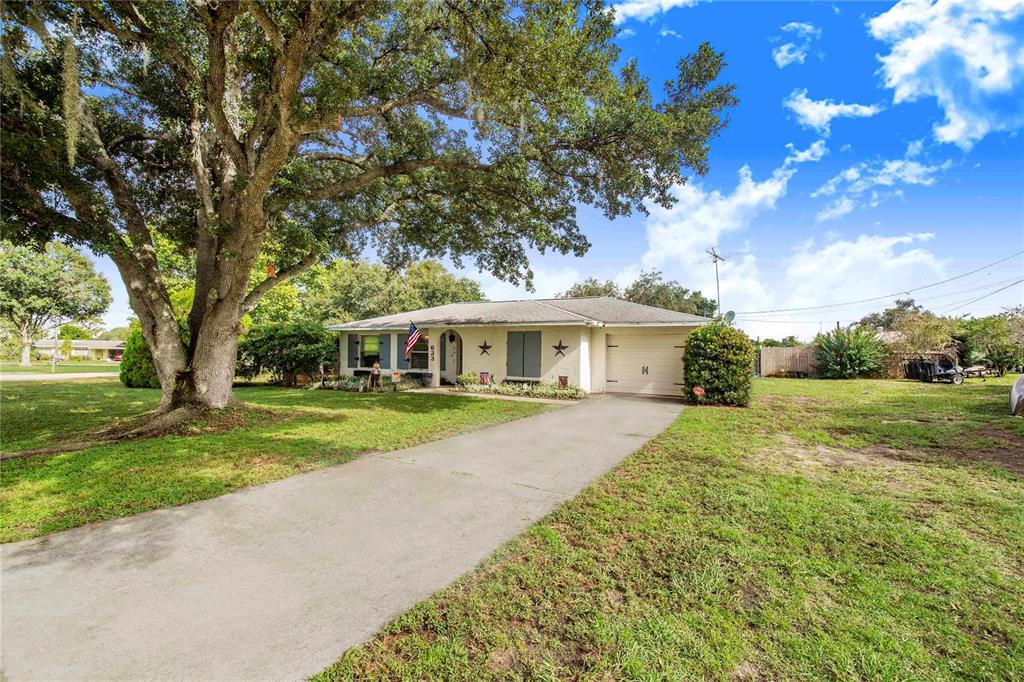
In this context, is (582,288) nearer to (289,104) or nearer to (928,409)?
(928,409)

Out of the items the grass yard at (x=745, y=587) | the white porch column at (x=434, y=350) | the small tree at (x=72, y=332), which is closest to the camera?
the grass yard at (x=745, y=587)

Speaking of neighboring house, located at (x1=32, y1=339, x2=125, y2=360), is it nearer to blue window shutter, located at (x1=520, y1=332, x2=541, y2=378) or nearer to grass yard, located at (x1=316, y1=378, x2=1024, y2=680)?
blue window shutter, located at (x1=520, y1=332, x2=541, y2=378)

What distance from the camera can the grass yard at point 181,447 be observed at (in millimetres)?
4117

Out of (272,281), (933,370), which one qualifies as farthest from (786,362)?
(272,281)

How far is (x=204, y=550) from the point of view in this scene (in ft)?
10.4

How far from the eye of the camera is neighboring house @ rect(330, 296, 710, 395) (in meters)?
14.0

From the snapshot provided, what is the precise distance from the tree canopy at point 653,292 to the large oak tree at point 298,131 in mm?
27515

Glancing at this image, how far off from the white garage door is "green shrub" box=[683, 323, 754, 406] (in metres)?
2.22

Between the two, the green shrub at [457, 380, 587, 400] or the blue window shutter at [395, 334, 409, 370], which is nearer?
the green shrub at [457, 380, 587, 400]

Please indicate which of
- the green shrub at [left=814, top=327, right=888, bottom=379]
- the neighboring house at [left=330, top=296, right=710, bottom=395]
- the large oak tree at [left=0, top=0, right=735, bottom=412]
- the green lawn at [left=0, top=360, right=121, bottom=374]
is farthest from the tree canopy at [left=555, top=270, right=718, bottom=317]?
the green lawn at [left=0, top=360, right=121, bottom=374]

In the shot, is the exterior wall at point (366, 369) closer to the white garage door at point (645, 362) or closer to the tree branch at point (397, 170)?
the white garage door at point (645, 362)

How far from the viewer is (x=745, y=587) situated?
8.78ft

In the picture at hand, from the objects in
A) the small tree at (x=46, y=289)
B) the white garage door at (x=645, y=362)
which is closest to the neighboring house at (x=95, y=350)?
the small tree at (x=46, y=289)

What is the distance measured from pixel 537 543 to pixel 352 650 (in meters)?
1.59
